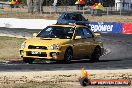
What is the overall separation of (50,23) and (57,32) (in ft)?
100

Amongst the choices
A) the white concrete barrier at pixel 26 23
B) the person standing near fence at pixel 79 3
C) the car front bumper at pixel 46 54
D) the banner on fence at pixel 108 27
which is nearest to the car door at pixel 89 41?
the car front bumper at pixel 46 54

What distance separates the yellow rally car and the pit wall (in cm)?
2432

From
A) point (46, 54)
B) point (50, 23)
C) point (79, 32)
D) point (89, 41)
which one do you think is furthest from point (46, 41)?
point (50, 23)

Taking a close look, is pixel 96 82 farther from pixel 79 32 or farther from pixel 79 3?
pixel 79 3

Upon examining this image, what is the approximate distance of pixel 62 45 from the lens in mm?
17562

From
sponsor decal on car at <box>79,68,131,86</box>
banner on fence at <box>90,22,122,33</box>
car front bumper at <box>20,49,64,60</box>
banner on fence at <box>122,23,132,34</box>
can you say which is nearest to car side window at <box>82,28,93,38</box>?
car front bumper at <box>20,49,64,60</box>

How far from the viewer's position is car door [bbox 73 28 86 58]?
60.7 feet

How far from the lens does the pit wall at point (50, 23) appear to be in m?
44.4

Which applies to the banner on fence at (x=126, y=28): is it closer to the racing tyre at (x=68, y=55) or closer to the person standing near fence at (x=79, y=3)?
the racing tyre at (x=68, y=55)

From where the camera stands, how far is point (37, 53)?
688 inches

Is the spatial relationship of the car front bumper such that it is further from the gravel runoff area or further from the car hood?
the gravel runoff area

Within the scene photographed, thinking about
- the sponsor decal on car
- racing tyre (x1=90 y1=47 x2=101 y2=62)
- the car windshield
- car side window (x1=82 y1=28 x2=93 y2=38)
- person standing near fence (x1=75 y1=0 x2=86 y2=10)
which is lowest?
person standing near fence (x1=75 y1=0 x2=86 y2=10)

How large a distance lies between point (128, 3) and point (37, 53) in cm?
8218

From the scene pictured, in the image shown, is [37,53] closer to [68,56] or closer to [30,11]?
[68,56]
